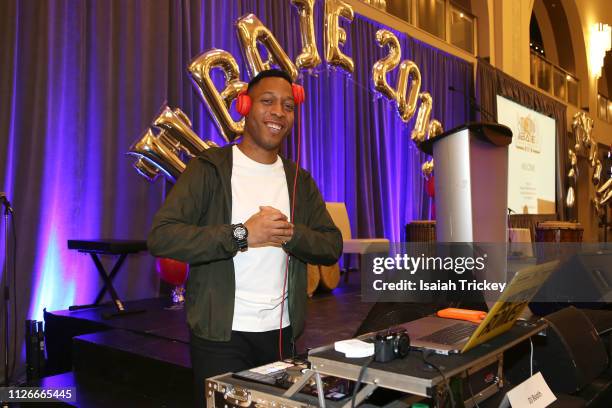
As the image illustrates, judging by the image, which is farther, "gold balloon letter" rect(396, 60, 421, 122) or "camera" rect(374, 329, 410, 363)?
"gold balloon letter" rect(396, 60, 421, 122)

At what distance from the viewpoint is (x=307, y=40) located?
515 centimetres

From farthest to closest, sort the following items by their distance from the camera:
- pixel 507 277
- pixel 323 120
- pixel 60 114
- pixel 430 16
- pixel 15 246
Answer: pixel 430 16
pixel 323 120
pixel 60 114
pixel 15 246
pixel 507 277

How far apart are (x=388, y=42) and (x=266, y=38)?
102 inches

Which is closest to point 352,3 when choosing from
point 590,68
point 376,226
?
point 376,226

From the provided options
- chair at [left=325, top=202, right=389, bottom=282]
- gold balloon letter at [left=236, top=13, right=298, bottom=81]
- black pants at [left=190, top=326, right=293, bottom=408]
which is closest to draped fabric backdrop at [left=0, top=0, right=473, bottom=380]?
gold balloon letter at [left=236, top=13, right=298, bottom=81]

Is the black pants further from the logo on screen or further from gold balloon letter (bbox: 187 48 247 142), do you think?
the logo on screen

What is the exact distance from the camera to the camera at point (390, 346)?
3.06 ft

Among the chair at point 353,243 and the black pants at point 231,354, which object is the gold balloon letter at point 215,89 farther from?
the black pants at point 231,354

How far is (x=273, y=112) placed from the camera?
151cm

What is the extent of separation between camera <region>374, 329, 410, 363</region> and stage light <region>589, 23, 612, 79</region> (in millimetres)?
16213

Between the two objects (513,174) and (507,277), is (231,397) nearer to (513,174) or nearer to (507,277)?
(507,277)

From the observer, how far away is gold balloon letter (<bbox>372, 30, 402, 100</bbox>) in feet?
20.1

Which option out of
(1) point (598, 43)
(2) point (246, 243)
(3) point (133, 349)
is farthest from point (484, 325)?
(1) point (598, 43)

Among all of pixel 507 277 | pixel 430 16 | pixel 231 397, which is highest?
pixel 430 16
